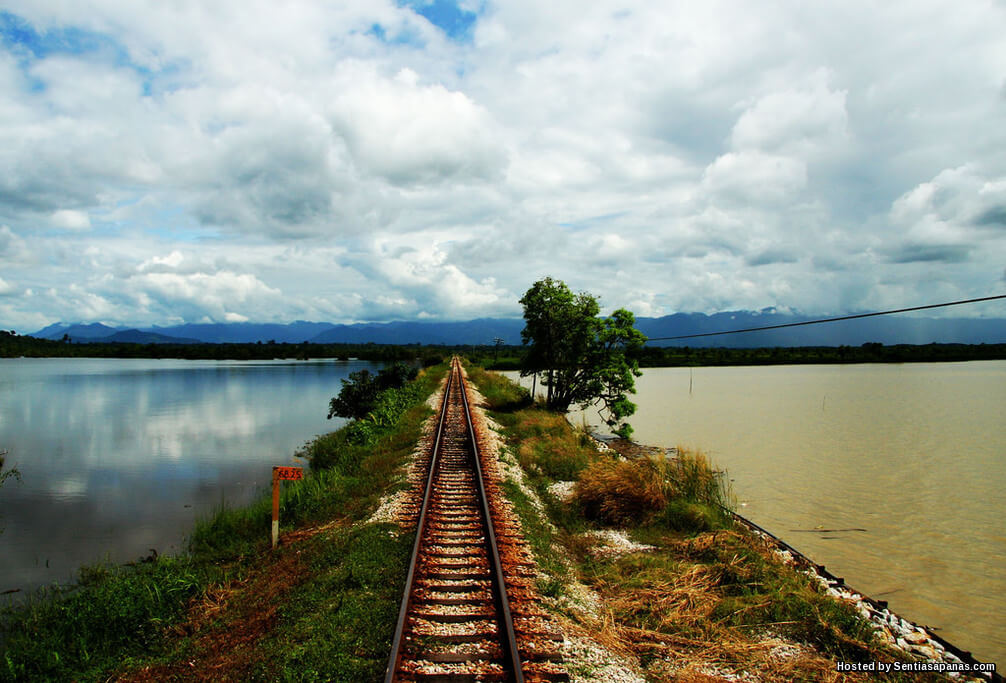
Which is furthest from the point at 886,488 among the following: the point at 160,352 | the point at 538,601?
the point at 160,352

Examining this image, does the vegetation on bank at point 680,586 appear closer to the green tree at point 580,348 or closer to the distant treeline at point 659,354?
the green tree at point 580,348

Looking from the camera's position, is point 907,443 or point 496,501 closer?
point 496,501

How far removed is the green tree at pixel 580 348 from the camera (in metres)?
24.0

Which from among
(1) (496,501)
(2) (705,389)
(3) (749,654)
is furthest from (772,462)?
(2) (705,389)

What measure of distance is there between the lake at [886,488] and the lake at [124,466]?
544 inches

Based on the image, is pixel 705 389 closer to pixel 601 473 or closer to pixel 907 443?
pixel 907 443

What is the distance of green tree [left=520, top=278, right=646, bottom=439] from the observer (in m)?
24.0

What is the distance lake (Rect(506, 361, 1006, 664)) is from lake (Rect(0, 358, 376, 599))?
13.8 metres

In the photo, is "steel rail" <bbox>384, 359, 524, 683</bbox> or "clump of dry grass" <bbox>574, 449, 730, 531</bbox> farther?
"clump of dry grass" <bbox>574, 449, 730, 531</bbox>

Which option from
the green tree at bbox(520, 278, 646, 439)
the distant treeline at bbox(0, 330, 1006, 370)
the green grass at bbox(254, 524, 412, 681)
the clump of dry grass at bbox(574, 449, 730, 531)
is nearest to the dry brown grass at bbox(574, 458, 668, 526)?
the clump of dry grass at bbox(574, 449, 730, 531)

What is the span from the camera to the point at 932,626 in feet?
27.1

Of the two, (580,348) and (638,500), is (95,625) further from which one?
(580,348)

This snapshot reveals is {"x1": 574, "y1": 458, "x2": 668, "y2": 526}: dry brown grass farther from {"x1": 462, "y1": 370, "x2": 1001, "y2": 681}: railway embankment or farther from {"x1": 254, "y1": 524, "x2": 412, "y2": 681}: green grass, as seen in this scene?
{"x1": 254, "y1": 524, "x2": 412, "y2": 681}: green grass

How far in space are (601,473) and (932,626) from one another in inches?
218
